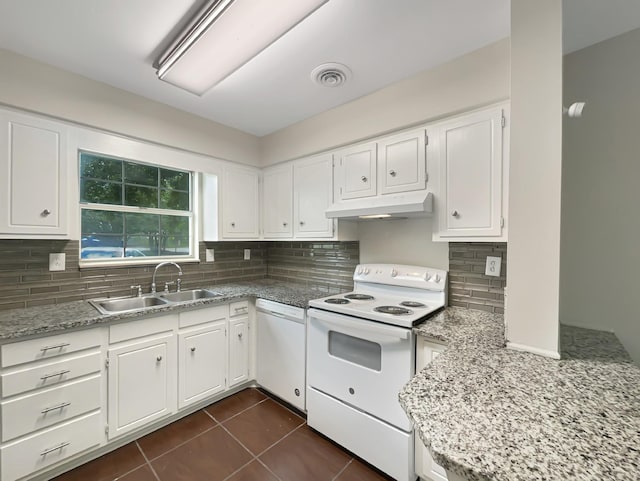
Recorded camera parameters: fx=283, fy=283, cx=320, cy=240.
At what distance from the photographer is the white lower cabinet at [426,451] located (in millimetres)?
1472

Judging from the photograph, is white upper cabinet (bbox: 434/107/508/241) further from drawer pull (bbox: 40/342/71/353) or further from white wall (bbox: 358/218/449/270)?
drawer pull (bbox: 40/342/71/353)

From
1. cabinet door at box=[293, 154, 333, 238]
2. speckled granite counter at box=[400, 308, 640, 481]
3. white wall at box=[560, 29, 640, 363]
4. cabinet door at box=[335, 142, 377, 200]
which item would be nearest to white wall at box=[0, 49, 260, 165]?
cabinet door at box=[293, 154, 333, 238]

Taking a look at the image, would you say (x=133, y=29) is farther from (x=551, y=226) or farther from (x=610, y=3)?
(x=610, y=3)

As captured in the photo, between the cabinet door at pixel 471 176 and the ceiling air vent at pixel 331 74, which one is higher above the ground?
the ceiling air vent at pixel 331 74

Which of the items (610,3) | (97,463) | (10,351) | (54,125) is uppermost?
(610,3)

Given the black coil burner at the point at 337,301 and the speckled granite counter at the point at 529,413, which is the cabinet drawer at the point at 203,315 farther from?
the speckled granite counter at the point at 529,413

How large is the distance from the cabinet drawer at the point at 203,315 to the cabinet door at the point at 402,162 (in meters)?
1.62

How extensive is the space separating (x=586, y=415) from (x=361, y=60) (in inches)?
76.4

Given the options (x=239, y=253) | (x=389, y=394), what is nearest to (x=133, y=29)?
(x=239, y=253)

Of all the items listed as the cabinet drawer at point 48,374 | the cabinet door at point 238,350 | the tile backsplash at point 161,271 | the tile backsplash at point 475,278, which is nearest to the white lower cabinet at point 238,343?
the cabinet door at point 238,350

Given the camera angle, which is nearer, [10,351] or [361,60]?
[10,351]

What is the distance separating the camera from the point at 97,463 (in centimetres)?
174

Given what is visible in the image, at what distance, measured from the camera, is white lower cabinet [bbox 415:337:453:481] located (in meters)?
1.47

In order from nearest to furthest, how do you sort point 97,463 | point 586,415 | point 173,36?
point 586,415, point 173,36, point 97,463
